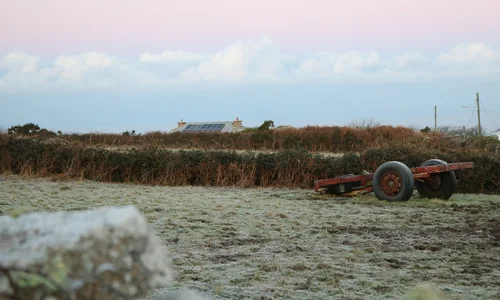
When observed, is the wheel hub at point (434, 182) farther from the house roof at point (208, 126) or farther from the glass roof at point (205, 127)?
the glass roof at point (205, 127)

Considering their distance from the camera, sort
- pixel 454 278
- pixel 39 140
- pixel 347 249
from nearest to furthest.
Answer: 1. pixel 454 278
2. pixel 347 249
3. pixel 39 140

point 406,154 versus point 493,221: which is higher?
point 406,154

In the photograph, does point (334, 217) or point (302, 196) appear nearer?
point (334, 217)

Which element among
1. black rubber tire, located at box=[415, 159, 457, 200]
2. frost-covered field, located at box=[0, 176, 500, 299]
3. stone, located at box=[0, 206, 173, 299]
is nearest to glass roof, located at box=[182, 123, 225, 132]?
frost-covered field, located at box=[0, 176, 500, 299]

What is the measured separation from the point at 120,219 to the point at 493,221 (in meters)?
10.2

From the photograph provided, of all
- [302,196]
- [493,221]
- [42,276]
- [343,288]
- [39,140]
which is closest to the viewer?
[42,276]

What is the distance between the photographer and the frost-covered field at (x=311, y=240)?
19.0 feet

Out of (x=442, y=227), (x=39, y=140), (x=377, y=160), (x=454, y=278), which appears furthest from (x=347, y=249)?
(x=39, y=140)

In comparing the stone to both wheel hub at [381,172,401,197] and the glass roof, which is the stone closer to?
wheel hub at [381,172,401,197]

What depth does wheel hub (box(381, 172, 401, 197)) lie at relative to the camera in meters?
11.9

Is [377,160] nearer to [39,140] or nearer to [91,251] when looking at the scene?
[39,140]

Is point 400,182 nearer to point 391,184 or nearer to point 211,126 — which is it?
point 391,184

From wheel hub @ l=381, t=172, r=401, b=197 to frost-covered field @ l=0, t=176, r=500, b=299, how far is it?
289 mm

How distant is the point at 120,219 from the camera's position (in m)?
1.07
